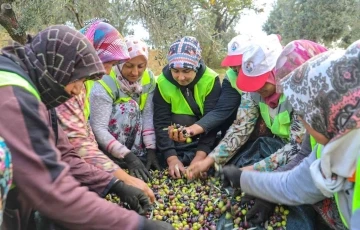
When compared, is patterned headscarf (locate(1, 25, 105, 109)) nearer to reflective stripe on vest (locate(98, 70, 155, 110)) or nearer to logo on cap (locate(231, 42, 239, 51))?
reflective stripe on vest (locate(98, 70, 155, 110))

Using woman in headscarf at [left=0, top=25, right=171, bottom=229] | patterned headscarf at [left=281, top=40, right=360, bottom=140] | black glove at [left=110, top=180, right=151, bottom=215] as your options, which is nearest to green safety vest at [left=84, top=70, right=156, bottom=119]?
black glove at [left=110, top=180, right=151, bottom=215]

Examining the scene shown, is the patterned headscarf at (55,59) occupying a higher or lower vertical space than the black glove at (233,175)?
higher

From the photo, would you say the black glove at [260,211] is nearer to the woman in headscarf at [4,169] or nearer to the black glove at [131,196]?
the black glove at [131,196]

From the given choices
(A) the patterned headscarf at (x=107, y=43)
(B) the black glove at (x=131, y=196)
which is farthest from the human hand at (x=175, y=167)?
(A) the patterned headscarf at (x=107, y=43)

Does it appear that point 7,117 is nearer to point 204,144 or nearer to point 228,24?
point 204,144

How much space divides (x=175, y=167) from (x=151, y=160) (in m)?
0.24

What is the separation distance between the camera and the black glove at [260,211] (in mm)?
2246

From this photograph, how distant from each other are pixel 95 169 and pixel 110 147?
2.10 feet

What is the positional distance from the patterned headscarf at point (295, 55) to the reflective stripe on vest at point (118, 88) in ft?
3.94

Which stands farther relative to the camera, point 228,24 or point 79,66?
point 228,24

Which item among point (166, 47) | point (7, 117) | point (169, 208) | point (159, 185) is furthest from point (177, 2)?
point (7, 117)

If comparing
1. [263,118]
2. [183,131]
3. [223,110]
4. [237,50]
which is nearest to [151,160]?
[183,131]

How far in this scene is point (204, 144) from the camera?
3135 mm

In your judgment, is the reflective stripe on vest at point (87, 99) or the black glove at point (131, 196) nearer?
the black glove at point (131, 196)
